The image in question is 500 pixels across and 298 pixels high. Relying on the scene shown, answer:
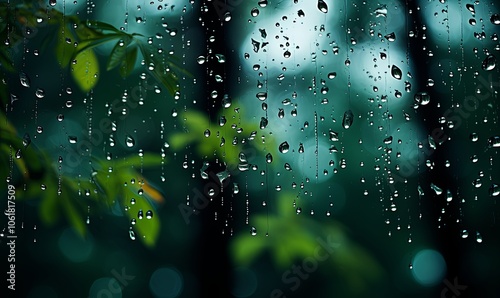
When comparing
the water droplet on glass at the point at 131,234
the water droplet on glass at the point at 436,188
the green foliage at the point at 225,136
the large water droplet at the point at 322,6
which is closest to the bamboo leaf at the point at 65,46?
the green foliage at the point at 225,136

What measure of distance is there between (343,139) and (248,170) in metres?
0.20

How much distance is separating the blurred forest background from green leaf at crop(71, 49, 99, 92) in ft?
0.08

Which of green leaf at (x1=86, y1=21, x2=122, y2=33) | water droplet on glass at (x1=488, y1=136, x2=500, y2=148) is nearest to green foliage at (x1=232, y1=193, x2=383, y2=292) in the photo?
water droplet on glass at (x1=488, y1=136, x2=500, y2=148)

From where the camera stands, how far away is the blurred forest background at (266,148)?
809mm

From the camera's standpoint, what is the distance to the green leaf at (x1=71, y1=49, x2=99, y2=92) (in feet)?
2.51

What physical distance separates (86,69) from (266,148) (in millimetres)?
356

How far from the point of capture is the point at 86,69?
0.77 meters

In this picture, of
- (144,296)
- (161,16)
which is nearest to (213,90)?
(161,16)

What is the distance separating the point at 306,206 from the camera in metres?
0.84

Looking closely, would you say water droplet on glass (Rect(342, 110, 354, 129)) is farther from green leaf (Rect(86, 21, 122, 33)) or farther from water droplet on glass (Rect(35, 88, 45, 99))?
water droplet on glass (Rect(35, 88, 45, 99))

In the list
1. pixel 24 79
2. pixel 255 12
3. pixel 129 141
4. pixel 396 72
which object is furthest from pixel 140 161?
pixel 396 72

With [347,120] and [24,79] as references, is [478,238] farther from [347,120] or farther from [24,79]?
[24,79]

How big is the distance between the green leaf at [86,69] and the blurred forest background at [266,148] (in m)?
0.02

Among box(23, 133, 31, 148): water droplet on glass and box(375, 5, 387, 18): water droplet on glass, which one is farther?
box(375, 5, 387, 18): water droplet on glass
